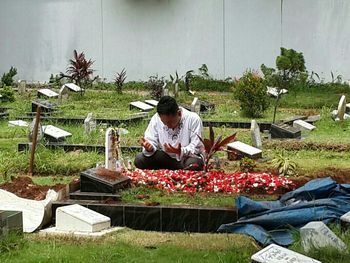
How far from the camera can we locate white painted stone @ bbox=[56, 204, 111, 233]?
641cm

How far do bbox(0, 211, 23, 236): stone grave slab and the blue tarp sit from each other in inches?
65.6

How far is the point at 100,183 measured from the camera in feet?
24.4

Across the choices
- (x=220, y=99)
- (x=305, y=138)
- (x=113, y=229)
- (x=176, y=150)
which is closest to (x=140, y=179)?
(x=176, y=150)

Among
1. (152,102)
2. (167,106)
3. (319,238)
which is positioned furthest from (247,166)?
(152,102)

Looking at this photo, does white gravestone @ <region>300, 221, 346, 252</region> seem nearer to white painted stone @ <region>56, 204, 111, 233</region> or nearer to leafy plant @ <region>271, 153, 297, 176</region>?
white painted stone @ <region>56, 204, 111, 233</region>

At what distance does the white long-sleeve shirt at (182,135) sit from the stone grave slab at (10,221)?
245cm

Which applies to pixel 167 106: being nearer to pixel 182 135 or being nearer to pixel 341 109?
pixel 182 135

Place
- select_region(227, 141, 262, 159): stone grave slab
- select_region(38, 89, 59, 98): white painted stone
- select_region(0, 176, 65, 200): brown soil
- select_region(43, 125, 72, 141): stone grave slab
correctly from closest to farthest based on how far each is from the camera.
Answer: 1. select_region(0, 176, 65, 200): brown soil
2. select_region(227, 141, 262, 159): stone grave slab
3. select_region(43, 125, 72, 141): stone grave slab
4. select_region(38, 89, 59, 98): white painted stone

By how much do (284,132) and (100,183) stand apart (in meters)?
5.82

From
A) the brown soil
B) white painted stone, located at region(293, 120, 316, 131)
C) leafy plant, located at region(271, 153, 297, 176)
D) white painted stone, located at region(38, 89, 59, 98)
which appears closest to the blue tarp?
leafy plant, located at region(271, 153, 297, 176)

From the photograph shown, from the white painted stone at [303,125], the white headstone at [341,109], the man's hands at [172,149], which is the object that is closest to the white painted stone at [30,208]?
the man's hands at [172,149]

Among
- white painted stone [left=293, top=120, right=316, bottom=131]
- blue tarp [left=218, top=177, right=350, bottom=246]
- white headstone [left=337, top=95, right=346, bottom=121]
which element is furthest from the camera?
white headstone [left=337, top=95, right=346, bottom=121]

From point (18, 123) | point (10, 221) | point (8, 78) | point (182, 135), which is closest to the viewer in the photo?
point (10, 221)

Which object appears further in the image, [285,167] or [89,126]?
[89,126]
